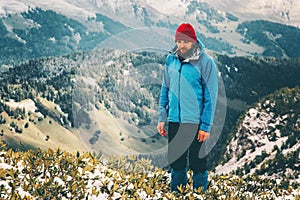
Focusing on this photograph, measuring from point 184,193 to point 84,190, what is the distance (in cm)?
317

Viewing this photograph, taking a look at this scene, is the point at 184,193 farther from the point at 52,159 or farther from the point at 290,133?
the point at 290,133

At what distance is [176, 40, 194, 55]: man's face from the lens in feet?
39.2

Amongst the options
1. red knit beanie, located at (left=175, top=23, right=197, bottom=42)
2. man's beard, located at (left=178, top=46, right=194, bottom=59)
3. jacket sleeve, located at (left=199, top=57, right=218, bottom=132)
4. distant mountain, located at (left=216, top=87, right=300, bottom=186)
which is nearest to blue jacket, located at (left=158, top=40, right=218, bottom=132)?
jacket sleeve, located at (left=199, top=57, right=218, bottom=132)

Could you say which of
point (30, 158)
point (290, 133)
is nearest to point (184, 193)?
point (30, 158)

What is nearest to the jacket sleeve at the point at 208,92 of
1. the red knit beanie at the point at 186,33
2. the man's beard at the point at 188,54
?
the man's beard at the point at 188,54

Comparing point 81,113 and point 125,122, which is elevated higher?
point 81,113

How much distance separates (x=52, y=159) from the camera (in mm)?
12539

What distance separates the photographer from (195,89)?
11.8 metres

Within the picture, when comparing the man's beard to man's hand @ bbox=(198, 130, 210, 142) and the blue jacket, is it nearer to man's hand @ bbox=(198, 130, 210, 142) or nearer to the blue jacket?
the blue jacket

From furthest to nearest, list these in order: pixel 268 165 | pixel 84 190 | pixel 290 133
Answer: pixel 290 133 < pixel 268 165 < pixel 84 190

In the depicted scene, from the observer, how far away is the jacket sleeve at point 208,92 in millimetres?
11727

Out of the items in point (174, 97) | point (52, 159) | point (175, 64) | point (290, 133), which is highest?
point (175, 64)

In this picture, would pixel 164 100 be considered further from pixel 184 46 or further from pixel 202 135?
pixel 184 46

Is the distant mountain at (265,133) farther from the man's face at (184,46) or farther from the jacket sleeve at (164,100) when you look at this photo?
the man's face at (184,46)
